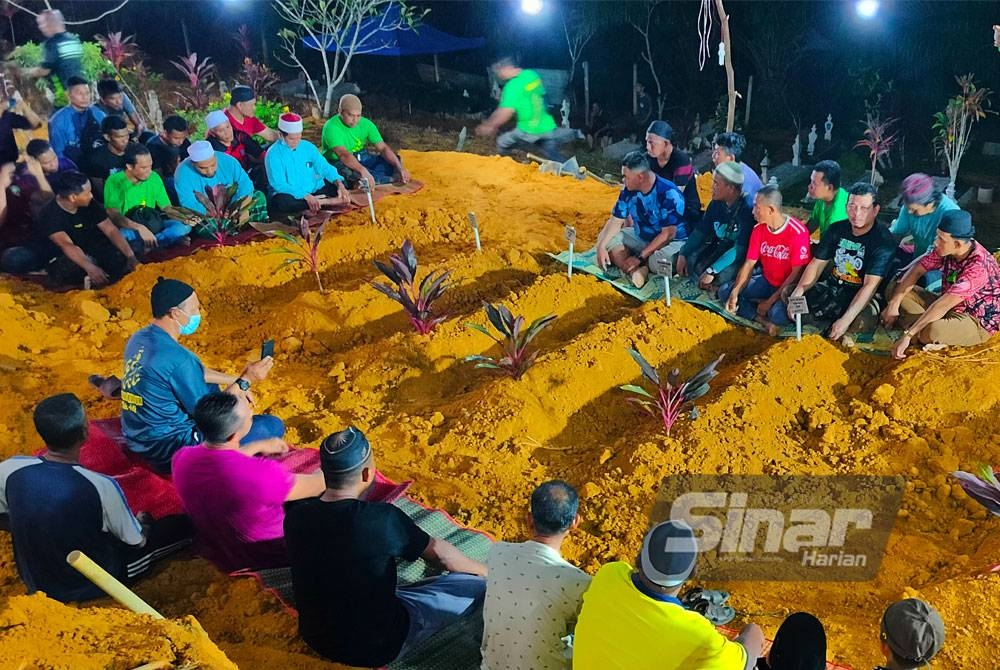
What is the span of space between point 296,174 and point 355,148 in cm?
96

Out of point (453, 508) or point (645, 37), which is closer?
point (453, 508)

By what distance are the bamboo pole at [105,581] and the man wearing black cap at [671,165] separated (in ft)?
15.7

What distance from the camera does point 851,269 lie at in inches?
201

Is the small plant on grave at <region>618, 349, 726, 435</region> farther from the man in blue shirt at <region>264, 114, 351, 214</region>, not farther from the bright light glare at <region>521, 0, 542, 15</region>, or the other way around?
the bright light glare at <region>521, 0, 542, 15</region>

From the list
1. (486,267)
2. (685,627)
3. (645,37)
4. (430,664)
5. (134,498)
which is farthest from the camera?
(645,37)

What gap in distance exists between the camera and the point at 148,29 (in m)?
15.2

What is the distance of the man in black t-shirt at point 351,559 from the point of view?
112 inches

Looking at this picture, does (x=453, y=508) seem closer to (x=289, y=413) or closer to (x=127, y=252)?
(x=289, y=413)

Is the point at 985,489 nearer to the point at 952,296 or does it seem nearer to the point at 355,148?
the point at 952,296

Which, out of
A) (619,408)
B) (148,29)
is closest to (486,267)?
(619,408)

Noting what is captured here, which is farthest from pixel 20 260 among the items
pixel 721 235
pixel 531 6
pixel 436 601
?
pixel 531 6

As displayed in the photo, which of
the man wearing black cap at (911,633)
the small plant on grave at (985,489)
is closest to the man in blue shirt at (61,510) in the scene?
the man wearing black cap at (911,633)

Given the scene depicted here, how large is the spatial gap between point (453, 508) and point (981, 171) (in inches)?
377

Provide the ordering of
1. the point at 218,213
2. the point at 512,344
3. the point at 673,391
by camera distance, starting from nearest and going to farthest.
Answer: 1. the point at 673,391
2. the point at 512,344
3. the point at 218,213
